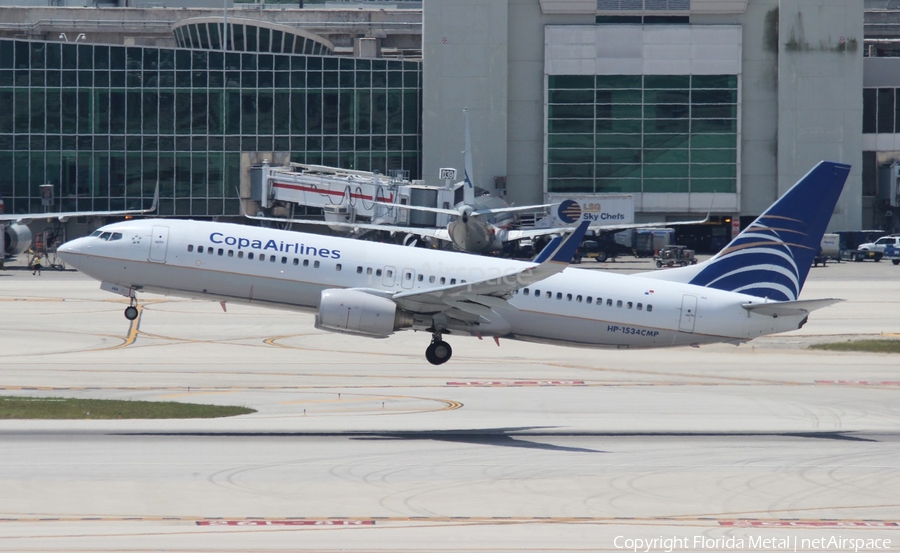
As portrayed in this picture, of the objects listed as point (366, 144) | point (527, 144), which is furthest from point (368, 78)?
point (527, 144)

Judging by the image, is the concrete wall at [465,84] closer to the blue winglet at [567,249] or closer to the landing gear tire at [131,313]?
the landing gear tire at [131,313]

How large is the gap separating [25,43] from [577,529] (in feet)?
328

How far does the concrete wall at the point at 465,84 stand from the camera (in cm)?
10594

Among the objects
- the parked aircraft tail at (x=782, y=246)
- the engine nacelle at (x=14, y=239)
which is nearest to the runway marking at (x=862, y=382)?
the parked aircraft tail at (x=782, y=246)

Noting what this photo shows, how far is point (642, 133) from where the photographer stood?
10806 centimetres

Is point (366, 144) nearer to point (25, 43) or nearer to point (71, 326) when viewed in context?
point (25, 43)

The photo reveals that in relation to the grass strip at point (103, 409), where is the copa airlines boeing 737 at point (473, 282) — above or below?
above

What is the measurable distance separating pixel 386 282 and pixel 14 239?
58548 millimetres

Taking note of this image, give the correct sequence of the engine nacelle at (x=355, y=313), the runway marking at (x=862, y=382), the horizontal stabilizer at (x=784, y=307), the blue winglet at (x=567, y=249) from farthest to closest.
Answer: the runway marking at (x=862, y=382) → the horizontal stabilizer at (x=784, y=307) → the engine nacelle at (x=355, y=313) → the blue winglet at (x=567, y=249)

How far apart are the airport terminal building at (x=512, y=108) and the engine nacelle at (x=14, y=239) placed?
21.3 metres

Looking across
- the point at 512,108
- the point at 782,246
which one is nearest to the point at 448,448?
the point at 782,246

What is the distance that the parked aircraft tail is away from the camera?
134 feet

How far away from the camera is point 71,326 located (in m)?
Result: 57.8

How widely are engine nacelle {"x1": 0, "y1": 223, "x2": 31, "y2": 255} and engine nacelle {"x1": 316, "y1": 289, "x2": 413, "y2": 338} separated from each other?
59004 millimetres
